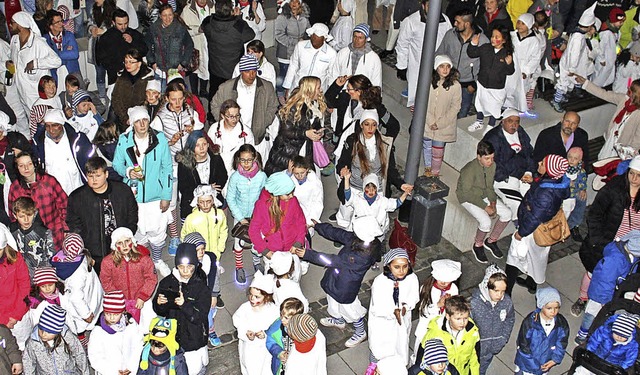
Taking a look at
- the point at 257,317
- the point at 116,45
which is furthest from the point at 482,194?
the point at 116,45

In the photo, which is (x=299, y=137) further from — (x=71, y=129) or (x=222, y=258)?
(x=71, y=129)

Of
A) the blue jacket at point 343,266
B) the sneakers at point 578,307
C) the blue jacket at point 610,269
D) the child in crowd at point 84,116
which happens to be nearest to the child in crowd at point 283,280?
the blue jacket at point 343,266

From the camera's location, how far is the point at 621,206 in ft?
29.2

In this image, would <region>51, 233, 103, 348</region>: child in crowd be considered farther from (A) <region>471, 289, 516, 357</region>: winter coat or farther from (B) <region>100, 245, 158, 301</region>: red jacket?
(A) <region>471, 289, 516, 357</region>: winter coat

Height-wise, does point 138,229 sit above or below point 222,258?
above

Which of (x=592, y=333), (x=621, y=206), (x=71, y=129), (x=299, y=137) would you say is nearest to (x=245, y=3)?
(x=299, y=137)

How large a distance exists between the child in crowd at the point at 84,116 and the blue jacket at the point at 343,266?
11.0 ft

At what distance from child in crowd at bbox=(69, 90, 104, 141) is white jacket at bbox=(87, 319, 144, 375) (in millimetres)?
3438

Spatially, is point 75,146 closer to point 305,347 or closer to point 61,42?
point 61,42

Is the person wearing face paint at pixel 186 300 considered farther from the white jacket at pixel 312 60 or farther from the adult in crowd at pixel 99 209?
the white jacket at pixel 312 60

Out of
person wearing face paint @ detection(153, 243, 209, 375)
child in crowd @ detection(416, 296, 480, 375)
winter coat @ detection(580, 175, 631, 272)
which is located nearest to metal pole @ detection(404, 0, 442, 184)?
winter coat @ detection(580, 175, 631, 272)

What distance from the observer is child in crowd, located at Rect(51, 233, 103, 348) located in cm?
768

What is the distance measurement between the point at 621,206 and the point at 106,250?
554cm

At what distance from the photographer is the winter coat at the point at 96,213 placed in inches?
326
